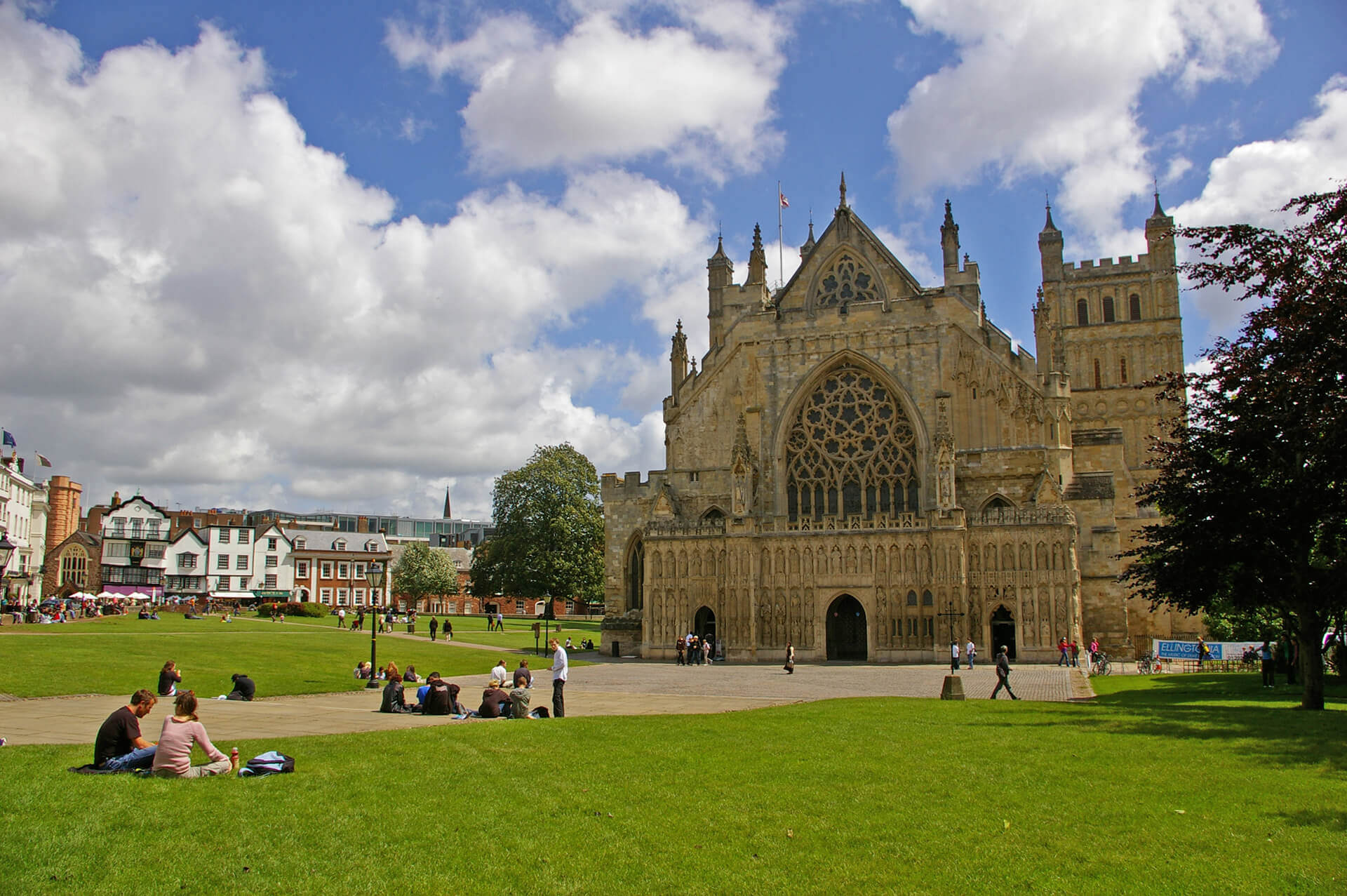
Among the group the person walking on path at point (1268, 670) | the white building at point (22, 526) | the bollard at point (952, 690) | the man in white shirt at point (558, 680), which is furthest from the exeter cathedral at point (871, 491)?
the white building at point (22, 526)

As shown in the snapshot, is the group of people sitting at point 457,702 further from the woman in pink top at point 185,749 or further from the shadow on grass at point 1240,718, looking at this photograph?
the shadow on grass at point 1240,718

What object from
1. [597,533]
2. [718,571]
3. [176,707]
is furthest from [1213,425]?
[597,533]

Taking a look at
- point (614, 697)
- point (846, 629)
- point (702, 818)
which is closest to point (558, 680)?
point (614, 697)

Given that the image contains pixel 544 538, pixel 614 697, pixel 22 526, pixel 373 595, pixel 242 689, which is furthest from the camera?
pixel 22 526

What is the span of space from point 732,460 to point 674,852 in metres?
36.1

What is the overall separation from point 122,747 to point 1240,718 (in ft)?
56.6

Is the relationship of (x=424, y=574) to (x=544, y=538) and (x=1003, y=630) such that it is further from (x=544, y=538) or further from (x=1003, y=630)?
(x=1003, y=630)

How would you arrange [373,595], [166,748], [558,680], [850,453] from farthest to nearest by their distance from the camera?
[850,453]
[373,595]
[558,680]
[166,748]

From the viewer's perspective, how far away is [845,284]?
159 ft

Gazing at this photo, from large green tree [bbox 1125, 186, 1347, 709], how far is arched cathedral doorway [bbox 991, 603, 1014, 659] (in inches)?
537

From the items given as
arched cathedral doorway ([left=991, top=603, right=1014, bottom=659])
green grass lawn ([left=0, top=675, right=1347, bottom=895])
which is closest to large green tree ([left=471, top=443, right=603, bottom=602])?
arched cathedral doorway ([left=991, top=603, right=1014, bottom=659])

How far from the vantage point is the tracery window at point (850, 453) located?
4362 cm

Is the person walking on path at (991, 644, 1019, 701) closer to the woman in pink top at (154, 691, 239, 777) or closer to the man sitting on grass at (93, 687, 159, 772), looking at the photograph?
the woman in pink top at (154, 691, 239, 777)

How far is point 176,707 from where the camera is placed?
10875mm
